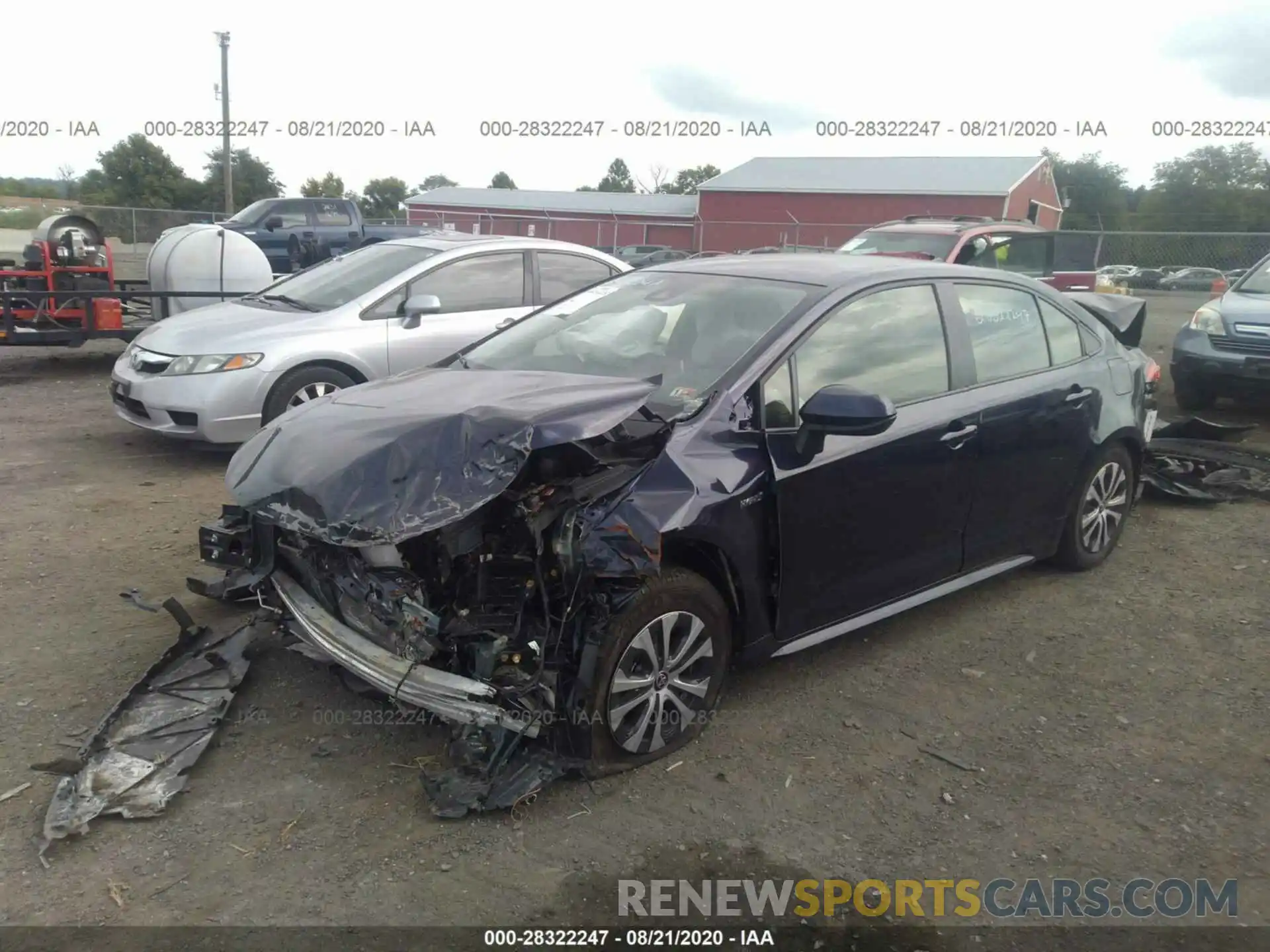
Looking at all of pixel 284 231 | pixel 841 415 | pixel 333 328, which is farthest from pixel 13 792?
pixel 284 231

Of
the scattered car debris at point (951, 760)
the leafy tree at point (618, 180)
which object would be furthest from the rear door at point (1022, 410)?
the leafy tree at point (618, 180)

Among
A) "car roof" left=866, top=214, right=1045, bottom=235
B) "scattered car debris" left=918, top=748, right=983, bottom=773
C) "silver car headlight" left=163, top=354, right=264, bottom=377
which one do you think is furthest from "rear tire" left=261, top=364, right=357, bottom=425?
"car roof" left=866, top=214, right=1045, bottom=235

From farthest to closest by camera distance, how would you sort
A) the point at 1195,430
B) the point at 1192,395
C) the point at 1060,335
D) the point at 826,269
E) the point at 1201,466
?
the point at 1192,395 < the point at 1195,430 < the point at 1201,466 < the point at 1060,335 < the point at 826,269

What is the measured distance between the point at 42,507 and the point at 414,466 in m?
3.94

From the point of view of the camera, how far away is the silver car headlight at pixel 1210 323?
Result: 9.31m

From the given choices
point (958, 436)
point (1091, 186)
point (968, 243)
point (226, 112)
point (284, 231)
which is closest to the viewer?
point (958, 436)

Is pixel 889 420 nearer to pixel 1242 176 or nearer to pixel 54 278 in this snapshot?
pixel 54 278

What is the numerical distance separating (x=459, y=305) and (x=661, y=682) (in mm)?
4732

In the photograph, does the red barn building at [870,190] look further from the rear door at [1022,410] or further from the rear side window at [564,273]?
the rear door at [1022,410]

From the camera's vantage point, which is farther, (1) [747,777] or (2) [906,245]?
(2) [906,245]

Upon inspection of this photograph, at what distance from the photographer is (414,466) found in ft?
10.4

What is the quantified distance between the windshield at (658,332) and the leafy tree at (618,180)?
75.4 metres

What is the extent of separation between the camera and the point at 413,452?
3.21 meters

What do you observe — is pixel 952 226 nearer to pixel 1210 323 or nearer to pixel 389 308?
pixel 1210 323
